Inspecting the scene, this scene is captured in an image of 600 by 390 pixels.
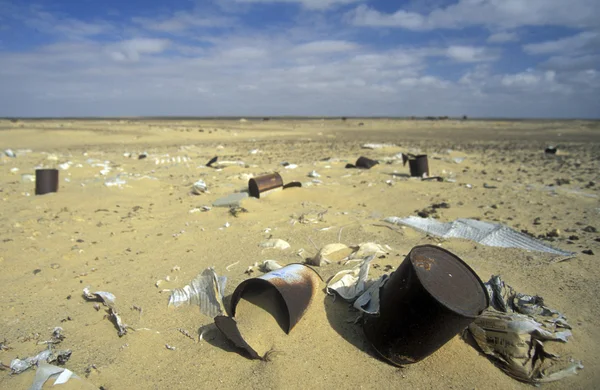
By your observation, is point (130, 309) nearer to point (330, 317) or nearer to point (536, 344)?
point (330, 317)

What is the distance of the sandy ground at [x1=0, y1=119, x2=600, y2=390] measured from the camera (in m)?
2.32

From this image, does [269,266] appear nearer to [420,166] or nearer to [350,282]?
[350,282]

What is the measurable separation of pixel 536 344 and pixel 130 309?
9.69 ft

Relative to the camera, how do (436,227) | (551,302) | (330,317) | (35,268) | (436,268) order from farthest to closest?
(436,227) → (35,268) → (551,302) → (330,317) → (436,268)

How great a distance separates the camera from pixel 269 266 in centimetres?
346

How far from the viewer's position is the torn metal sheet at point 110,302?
2.70m

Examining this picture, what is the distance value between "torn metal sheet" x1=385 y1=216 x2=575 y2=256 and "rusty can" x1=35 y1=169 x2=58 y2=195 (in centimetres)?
564

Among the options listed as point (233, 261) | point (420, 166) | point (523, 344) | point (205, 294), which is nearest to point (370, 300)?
point (523, 344)

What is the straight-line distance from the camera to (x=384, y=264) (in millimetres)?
3465

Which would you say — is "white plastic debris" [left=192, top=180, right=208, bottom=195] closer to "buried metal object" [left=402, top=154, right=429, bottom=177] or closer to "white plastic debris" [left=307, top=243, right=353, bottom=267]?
"white plastic debris" [left=307, top=243, right=353, bottom=267]

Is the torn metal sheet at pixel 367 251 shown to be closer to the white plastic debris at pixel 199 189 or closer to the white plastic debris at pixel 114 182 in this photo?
the white plastic debris at pixel 199 189

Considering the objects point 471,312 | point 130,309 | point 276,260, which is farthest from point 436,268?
point 130,309

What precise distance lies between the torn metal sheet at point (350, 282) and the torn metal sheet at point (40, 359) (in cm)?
187

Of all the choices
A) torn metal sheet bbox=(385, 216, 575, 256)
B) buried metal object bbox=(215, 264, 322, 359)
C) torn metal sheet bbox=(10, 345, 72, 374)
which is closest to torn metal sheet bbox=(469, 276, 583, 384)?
buried metal object bbox=(215, 264, 322, 359)
